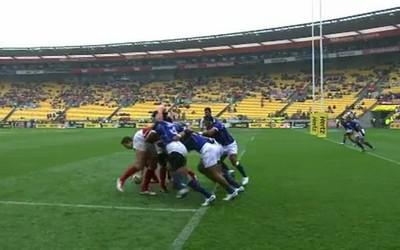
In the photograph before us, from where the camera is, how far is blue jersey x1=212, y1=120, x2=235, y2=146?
1283 cm

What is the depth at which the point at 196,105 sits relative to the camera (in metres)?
74.4

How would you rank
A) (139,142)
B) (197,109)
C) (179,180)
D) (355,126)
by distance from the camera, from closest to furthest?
(179,180)
(139,142)
(355,126)
(197,109)

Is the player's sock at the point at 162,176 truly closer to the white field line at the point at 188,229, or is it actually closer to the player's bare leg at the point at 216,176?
the player's bare leg at the point at 216,176

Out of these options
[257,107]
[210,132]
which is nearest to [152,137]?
[210,132]

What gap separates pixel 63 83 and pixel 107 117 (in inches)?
690

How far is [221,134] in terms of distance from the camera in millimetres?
13562

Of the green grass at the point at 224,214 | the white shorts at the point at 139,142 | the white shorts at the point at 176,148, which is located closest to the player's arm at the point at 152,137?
the white shorts at the point at 176,148

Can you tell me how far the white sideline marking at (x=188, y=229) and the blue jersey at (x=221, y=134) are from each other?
9.78 feet

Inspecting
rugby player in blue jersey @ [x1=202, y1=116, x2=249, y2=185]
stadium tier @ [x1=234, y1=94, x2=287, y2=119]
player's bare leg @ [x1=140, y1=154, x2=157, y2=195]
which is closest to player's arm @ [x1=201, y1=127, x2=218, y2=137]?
rugby player in blue jersey @ [x1=202, y1=116, x2=249, y2=185]

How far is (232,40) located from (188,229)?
64.7 meters

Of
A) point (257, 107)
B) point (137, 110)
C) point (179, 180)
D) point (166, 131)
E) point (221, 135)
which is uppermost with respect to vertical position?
point (166, 131)

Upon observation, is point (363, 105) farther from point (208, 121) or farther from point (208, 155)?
point (208, 155)

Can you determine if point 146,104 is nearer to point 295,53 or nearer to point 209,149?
point 295,53

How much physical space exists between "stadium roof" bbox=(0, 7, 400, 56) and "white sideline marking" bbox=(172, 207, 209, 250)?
4977 cm
